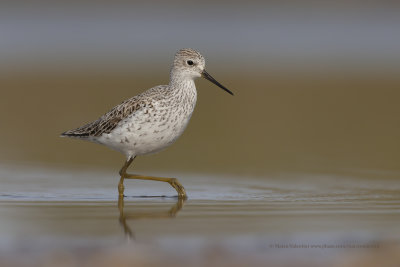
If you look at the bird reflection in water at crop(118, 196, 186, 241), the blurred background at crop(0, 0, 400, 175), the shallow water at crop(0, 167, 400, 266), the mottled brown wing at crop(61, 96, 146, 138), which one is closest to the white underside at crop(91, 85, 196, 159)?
the mottled brown wing at crop(61, 96, 146, 138)

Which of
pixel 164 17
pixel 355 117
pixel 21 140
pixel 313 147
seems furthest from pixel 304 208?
pixel 164 17

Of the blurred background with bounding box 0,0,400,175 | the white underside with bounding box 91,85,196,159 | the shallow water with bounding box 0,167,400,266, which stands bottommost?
the shallow water with bounding box 0,167,400,266

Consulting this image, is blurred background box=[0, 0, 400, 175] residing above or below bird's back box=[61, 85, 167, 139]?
above

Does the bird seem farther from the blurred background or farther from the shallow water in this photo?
the blurred background

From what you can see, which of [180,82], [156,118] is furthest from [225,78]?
[156,118]

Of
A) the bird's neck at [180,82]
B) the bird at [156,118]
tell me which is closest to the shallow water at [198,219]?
the bird at [156,118]

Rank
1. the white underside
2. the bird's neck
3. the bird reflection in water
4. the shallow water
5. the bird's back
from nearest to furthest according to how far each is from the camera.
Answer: the shallow water
the bird reflection in water
the white underside
the bird's back
the bird's neck

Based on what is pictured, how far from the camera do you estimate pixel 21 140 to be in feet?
56.3

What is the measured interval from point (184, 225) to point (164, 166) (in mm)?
5254

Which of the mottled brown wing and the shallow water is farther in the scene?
the mottled brown wing

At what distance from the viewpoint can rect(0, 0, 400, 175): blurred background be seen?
1591 cm

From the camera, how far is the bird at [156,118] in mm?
11742

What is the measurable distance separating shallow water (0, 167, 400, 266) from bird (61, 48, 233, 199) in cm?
66

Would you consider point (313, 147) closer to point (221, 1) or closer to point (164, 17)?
point (164, 17)
